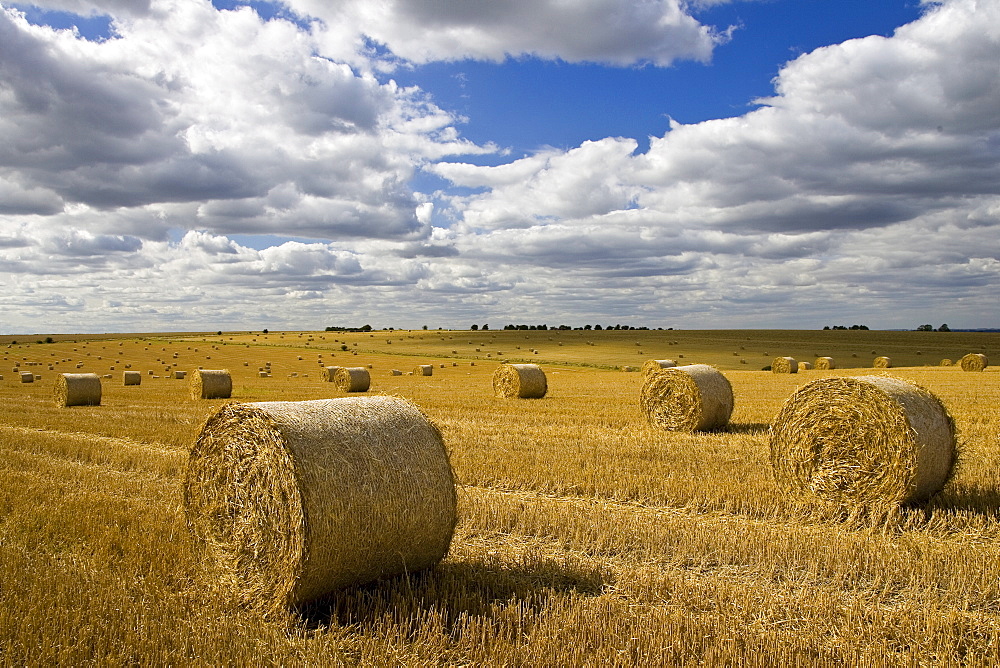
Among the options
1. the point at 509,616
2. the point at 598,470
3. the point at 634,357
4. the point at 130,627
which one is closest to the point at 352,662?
the point at 509,616

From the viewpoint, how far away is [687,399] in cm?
1544

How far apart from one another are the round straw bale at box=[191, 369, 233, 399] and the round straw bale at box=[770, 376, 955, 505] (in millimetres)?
21152

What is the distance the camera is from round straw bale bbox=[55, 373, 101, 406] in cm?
2320

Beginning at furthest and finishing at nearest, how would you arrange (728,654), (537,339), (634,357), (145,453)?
(537,339)
(634,357)
(145,453)
(728,654)

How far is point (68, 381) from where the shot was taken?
23375mm

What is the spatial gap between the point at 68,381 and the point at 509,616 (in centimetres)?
2271

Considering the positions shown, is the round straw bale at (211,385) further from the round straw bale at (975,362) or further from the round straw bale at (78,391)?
the round straw bale at (975,362)

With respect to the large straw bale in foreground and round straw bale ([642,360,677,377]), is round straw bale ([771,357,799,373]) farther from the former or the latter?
the large straw bale in foreground

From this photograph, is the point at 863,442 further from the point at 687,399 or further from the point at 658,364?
the point at 658,364

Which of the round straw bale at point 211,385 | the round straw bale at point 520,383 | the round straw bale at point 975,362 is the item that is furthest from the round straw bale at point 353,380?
the round straw bale at point 975,362

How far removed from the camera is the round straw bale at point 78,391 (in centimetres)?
2320

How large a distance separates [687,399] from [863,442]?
21.3ft

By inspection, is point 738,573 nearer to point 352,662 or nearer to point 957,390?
point 352,662

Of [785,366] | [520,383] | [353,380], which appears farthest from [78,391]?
[785,366]
